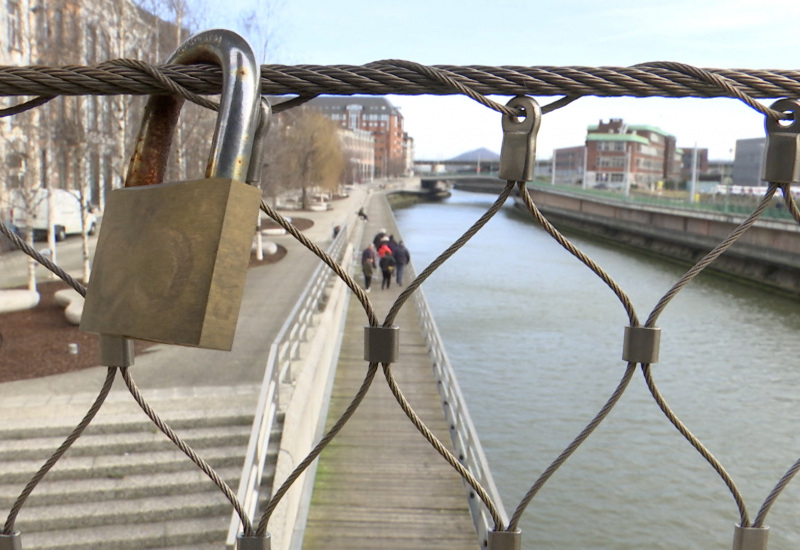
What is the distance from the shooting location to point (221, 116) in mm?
1160

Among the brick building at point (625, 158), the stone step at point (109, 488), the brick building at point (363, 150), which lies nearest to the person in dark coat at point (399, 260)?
the stone step at point (109, 488)

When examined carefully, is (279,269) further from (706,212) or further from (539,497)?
(706,212)

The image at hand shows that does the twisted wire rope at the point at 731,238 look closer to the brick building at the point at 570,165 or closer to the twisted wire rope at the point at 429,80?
the twisted wire rope at the point at 429,80

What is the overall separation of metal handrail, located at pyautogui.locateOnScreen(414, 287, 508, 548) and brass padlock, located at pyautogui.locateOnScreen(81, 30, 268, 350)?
4005 millimetres

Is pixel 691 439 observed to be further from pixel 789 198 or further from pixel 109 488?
pixel 109 488

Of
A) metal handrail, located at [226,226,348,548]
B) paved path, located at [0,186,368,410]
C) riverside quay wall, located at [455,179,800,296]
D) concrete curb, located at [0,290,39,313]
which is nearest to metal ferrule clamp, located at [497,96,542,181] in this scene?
metal handrail, located at [226,226,348,548]

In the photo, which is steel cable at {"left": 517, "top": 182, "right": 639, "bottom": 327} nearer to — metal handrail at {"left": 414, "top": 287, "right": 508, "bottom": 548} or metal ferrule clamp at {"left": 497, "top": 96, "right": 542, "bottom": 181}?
metal ferrule clamp at {"left": 497, "top": 96, "right": 542, "bottom": 181}

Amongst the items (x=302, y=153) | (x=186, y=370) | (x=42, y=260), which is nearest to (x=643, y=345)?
(x=42, y=260)

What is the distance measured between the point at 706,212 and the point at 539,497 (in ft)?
89.0

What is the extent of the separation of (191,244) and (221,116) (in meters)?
0.22

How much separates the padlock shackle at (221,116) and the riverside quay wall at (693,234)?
19.4 metres

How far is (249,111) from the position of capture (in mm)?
1170

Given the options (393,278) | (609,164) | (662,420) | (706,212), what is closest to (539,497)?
(662,420)

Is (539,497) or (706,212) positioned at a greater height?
(706,212)
